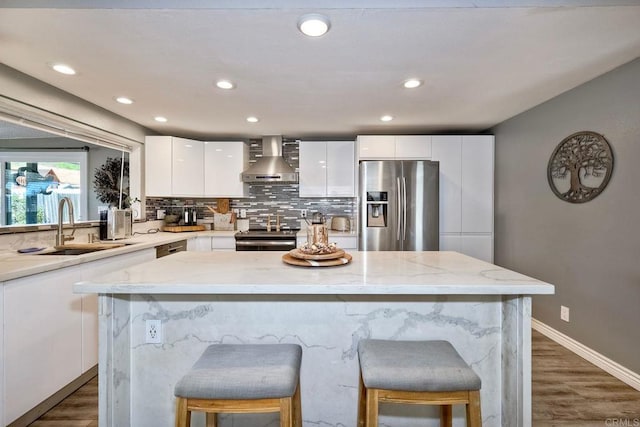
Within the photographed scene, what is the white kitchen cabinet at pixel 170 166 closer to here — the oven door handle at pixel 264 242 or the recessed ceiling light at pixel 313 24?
the oven door handle at pixel 264 242

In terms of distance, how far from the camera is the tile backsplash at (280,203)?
168 inches

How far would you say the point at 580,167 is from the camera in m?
2.46

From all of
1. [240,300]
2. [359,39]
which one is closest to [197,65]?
[359,39]

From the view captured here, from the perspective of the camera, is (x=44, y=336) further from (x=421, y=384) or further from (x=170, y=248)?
(x=421, y=384)

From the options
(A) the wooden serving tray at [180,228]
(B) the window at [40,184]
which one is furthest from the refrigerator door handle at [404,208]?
(B) the window at [40,184]

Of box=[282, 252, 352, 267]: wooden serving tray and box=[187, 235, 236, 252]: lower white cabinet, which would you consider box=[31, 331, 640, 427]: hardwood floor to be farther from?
box=[187, 235, 236, 252]: lower white cabinet

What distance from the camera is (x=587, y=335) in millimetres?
2412

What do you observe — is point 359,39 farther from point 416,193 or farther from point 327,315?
point 416,193

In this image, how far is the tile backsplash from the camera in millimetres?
4273

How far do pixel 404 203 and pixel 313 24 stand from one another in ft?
7.16

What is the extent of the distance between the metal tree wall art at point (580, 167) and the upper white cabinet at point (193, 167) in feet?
11.2

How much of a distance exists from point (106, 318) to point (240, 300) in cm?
Result: 57

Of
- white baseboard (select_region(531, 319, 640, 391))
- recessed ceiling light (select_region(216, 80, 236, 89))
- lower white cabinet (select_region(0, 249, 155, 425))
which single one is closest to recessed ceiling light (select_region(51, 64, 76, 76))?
recessed ceiling light (select_region(216, 80, 236, 89))

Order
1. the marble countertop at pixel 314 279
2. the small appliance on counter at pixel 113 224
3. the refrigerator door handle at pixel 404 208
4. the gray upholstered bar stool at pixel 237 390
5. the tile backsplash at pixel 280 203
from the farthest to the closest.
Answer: the tile backsplash at pixel 280 203 < the refrigerator door handle at pixel 404 208 < the small appliance on counter at pixel 113 224 < the marble countertop at pixel 314 279 < the gray upholstered bar stool at pixel 237 390
